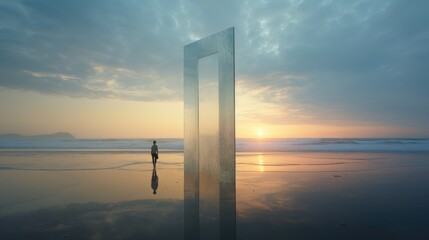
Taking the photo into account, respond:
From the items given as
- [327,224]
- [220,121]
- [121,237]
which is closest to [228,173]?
[220,121]

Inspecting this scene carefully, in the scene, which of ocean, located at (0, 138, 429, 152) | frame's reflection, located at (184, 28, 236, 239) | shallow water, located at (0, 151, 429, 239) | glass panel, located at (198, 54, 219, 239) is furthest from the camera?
ocean, located at (0, 138, 429, 152)

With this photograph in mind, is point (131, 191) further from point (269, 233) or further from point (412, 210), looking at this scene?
point (412, 210)

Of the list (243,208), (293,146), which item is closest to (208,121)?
(243,208)

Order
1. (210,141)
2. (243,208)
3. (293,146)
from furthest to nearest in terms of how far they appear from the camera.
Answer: (293,146), (210,141), (243,208)

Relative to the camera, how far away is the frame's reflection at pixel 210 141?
618 centimetres

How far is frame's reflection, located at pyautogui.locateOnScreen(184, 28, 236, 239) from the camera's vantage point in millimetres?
6184

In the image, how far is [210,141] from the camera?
11352 millimetres

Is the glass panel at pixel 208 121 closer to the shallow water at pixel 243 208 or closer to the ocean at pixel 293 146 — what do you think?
the shallow water at pixel 243 208

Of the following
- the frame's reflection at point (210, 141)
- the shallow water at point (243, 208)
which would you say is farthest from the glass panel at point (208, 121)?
the shallow water at point (243, 208)

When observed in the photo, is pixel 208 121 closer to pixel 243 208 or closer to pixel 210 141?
pixel 210 141

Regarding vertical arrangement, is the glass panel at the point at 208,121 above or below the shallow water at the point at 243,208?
above

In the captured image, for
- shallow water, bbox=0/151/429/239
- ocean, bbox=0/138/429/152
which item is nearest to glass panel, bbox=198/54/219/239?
shallow water, bbox=0/151/429/239

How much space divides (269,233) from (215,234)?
0.91 m

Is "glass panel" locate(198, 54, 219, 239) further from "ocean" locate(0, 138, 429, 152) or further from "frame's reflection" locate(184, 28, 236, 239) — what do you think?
"ocean" locate(0, 138, 429, 152)
